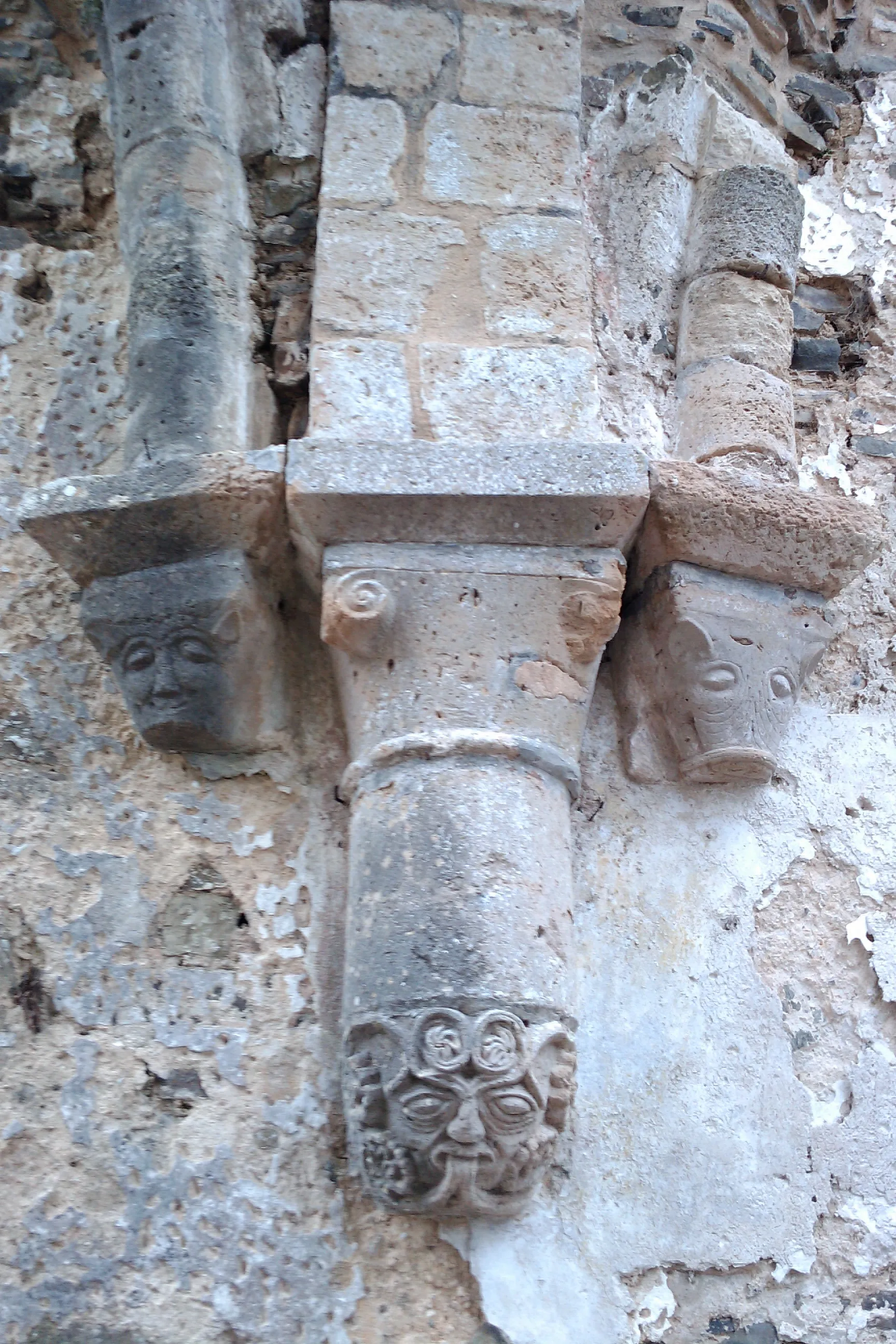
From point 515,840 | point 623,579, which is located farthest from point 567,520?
point 515,840

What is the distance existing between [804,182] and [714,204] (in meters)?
0.44

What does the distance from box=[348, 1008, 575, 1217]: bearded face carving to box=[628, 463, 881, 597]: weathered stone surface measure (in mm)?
771

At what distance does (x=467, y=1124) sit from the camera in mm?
1646

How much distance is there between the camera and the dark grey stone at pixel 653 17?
8.39 ft

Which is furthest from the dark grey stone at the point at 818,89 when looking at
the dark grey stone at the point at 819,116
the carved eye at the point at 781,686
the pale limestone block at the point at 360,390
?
the carved eye at the point at 781,686

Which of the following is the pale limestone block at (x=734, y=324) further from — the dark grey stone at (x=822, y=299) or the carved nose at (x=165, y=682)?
the carved nose at (x=165, y=682)

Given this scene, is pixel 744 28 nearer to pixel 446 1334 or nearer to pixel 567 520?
pixel 567 520

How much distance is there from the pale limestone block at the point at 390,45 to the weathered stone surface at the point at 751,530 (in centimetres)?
92

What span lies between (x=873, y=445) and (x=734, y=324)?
403 millimetres

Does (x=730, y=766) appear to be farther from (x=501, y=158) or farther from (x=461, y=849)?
(x=501, y=158)

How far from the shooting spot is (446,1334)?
67.4 inches

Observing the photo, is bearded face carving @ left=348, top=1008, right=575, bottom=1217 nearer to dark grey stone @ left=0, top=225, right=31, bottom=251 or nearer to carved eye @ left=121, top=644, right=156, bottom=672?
carved eye @ left=121, top=644, right=156, bottom=672

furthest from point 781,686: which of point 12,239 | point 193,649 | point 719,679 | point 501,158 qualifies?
point 12,239

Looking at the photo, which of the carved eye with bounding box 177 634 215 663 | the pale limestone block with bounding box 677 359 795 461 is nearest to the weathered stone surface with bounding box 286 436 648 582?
the carved eye with bounding box 177 634 215 663
